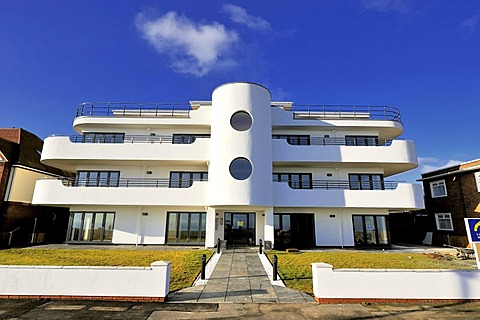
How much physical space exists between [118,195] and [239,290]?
40.9ft

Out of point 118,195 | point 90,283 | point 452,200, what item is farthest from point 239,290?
point 452,200

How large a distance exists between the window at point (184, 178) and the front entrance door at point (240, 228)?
3.31m

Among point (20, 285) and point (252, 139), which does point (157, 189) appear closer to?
point (252, 139)

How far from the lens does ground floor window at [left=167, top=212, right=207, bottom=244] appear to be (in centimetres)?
1848

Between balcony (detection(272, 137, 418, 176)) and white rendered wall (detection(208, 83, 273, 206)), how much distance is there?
1595 millimetres

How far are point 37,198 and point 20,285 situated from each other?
1281 centimetres

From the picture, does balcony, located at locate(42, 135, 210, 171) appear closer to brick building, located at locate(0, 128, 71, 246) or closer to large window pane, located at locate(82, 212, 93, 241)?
brick building, located at locate(0, 128, 71, 246)

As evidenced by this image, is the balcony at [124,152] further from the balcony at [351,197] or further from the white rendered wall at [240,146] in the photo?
the balcony at [351,197]

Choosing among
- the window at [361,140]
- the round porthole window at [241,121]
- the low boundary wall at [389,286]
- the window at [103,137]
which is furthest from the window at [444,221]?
the window at [103,137]

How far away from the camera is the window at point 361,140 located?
66.8 ft

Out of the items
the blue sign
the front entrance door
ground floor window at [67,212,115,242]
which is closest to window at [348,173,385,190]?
the front entrance door

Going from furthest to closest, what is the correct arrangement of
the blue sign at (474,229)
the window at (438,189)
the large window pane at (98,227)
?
the window at (438,189), the large window pane at (98,227), the blue sign at (474,229)

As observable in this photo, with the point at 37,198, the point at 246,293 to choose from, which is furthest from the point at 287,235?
the point at 37,198

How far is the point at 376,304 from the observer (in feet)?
25.1
